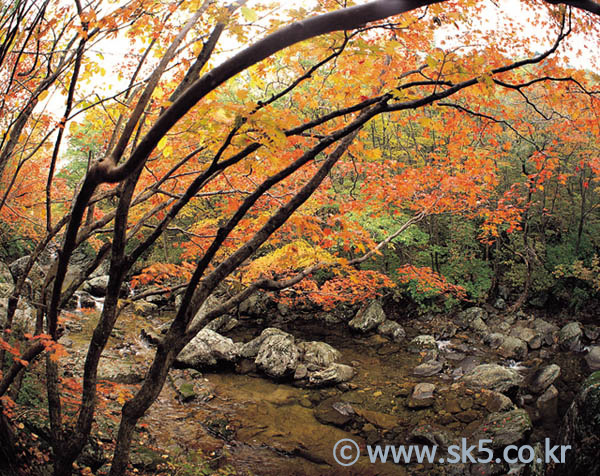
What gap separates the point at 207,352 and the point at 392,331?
6.96 metres

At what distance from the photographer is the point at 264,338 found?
1152cm

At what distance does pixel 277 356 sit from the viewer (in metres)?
10.2

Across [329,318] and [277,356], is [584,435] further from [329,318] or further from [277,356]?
[329,318]

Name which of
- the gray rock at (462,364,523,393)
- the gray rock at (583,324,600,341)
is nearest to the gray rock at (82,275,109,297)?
the gray rock at (462,364,523,393)

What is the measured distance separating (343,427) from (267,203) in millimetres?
5387

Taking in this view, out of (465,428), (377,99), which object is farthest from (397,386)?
(377,99)

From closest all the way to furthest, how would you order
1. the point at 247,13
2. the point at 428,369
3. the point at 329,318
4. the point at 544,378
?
the point at 247,13, the point at 544,378, the point at 428,369, the point at 329,318

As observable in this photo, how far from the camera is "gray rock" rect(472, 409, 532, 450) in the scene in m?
6.50

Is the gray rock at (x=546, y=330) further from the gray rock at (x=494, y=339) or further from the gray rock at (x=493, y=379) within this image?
the gray rock at (x=493, y=379)

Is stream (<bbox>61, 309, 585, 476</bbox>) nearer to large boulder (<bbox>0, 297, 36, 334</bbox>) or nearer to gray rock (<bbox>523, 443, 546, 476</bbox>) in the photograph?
gray rock (<bbox>523, 443, 546, 476</bbox>)

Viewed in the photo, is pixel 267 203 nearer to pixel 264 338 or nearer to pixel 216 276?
pixel 264 338

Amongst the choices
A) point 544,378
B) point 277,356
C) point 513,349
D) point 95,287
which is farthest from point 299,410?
point 95,287

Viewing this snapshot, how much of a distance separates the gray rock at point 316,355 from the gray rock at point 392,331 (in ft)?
9.21

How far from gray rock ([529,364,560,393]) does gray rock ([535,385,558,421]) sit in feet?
0.59
